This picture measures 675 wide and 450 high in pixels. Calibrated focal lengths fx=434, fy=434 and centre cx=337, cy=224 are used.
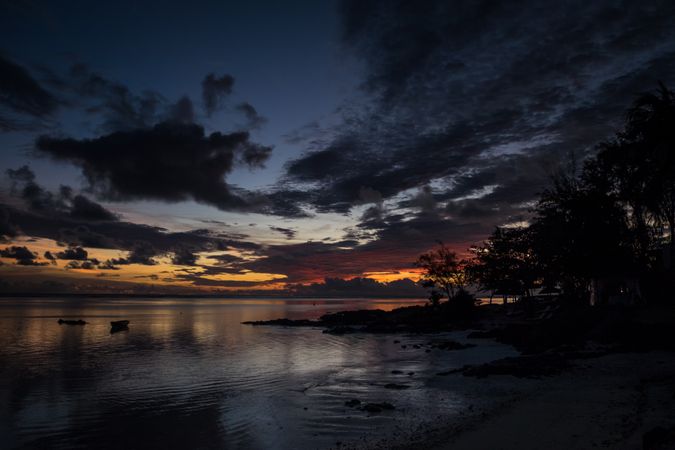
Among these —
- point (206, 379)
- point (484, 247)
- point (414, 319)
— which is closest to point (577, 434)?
point (206, 379)

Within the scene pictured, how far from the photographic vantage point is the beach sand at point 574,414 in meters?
12.2

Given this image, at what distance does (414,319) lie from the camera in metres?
76.0

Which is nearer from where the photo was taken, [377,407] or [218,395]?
[377,407]

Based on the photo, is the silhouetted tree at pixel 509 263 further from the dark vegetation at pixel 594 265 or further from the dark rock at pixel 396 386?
the dark rock at pixel 396 386

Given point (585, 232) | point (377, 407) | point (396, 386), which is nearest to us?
point (377, 407)

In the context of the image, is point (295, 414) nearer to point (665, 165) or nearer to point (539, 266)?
point (665, 165)

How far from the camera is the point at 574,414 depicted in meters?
14.7

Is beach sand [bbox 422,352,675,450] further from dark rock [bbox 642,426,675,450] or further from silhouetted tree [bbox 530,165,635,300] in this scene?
silhouetted tree [bbox 530,165,635,300]

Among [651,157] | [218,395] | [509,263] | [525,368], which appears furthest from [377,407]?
[509,263]

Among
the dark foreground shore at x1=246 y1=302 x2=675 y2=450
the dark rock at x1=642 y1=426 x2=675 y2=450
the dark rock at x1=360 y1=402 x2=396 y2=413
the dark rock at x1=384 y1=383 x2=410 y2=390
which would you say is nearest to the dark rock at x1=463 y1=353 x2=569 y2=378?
the dark foreground shore at x1=246 y1=302 x2=675 y2=450

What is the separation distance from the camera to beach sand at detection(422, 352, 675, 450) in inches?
481

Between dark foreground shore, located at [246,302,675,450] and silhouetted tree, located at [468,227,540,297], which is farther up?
silhouetted tree, located at [468,227,540,297]

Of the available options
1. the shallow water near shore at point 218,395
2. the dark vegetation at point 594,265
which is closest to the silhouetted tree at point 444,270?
the dark vegetation at point 594,265

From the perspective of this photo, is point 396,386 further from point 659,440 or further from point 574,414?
point 659,440
